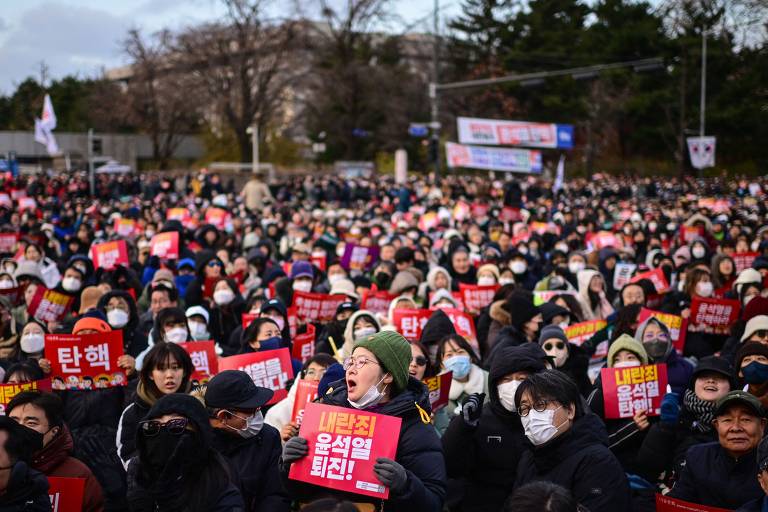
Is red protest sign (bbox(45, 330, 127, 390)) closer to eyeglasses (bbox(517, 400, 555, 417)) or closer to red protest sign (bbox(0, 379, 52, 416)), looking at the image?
red protest sign (bbox(0, 379, 52, 416))

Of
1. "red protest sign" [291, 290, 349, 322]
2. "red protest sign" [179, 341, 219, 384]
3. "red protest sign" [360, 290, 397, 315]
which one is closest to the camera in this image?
"red protest sign" [179, 341, 219, 384]

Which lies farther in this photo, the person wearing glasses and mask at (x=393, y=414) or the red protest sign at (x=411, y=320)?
the red protest sign at (x=411, y=320)

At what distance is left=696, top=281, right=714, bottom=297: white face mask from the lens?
33.2 ft

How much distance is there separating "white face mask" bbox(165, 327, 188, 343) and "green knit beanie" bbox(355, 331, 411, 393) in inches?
143

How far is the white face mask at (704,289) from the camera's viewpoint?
398 inches

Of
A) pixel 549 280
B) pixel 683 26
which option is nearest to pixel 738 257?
pixel 549 280

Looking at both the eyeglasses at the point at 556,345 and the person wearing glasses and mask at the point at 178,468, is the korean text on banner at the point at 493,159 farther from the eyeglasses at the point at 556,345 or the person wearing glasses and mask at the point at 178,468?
the person wearing glasses and mask at the point at 178,468

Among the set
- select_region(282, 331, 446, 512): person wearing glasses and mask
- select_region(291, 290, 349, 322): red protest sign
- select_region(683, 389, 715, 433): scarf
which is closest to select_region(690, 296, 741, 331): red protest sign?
select_region(291, 290, 349, 322): red protest sign

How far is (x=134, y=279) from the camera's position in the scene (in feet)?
37.3

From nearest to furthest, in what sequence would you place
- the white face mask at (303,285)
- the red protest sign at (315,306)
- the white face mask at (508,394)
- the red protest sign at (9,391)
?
the white face mask at (508,394) < the red protest sign at (9,391) < the red protest sign at (315,306) < the white face mask at (303,285)

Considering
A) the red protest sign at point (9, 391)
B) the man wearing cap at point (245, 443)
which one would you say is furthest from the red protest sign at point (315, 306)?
the man wearing cap at point (245, 443)

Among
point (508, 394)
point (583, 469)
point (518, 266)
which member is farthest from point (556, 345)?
point (518, 266)

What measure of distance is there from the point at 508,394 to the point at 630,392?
128 centimetres

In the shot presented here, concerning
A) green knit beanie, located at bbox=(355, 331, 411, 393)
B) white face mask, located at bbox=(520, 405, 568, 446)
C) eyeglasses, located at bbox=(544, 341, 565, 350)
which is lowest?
eyeglasses, located at bbox=(544, 341, 565, 350)
